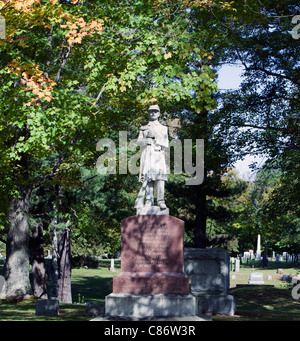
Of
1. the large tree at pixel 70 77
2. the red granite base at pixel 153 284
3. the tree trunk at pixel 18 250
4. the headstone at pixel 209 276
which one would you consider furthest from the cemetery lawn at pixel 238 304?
the large tree at pixel 70 77

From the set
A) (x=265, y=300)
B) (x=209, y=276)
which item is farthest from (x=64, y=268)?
(x=209, y=276)

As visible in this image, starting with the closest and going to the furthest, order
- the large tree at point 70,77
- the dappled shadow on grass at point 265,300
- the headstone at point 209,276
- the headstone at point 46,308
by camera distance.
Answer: the headstone at point 46,308
the large tree at point 70,77
the headstone at point 209,276
the dappled shadow on grass at point 265,300

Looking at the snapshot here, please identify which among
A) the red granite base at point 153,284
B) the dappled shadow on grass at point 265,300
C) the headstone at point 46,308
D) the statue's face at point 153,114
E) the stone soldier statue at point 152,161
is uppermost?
the statue's face at point 153,114

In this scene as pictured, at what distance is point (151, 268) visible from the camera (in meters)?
11.3

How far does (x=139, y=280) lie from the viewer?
11148 millimetres

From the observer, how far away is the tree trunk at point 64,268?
24.9 metres

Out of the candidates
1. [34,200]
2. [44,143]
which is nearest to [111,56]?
[44,143]

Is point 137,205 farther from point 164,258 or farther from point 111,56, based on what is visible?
point 111,56

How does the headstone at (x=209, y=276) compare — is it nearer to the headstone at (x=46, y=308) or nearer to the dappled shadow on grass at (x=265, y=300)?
the headstone at (x=46, y=308)

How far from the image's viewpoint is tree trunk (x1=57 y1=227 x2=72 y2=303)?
979 inches

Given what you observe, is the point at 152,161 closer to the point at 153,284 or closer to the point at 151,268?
the point at 151,268

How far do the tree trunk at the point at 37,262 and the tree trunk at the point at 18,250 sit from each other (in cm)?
742

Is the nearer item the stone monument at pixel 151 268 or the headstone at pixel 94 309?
the stone monument at pixel 151 268

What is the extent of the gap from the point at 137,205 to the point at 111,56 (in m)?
6.37
